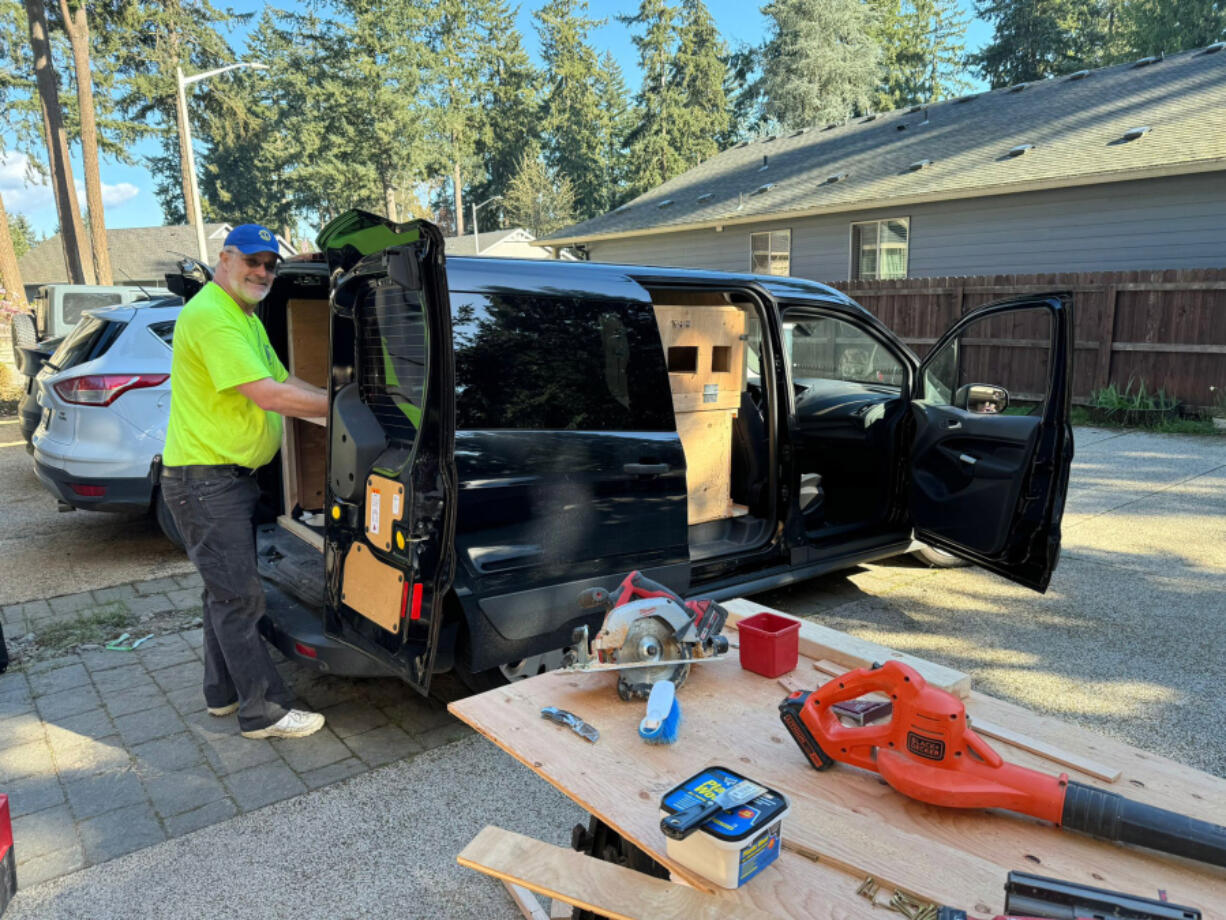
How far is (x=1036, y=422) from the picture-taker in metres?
3.71

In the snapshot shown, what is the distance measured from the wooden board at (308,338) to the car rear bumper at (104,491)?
1.97m

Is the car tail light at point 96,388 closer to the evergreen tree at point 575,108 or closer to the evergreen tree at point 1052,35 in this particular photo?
the evergreen tree at point 1052,35

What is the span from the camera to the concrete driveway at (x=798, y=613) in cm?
240

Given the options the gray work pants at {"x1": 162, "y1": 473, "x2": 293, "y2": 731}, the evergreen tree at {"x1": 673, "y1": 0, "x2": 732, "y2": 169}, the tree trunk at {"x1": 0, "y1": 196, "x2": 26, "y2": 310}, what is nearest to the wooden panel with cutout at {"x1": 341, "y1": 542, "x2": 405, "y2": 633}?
the gray work pants at {"x1": 162, "y1": 473, "x2": 293, "y2": 731}

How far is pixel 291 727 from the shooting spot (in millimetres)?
3242

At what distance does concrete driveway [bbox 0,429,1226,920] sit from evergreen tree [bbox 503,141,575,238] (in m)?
43.5

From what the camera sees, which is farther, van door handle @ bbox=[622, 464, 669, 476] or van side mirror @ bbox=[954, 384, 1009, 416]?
van side mirror @ bbox=[954, 384, 1009, 416]

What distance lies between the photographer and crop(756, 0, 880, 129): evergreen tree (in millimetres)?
35906

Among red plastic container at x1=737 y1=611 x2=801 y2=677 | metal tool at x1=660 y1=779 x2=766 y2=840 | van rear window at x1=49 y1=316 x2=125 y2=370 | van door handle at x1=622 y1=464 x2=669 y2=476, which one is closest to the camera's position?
metal tool at x1=660 y1=779 x2=766 y2=840

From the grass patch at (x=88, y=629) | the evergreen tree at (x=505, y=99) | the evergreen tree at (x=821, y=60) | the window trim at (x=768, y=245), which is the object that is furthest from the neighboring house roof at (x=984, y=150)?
the evergreen tree at (x=505, y=99)

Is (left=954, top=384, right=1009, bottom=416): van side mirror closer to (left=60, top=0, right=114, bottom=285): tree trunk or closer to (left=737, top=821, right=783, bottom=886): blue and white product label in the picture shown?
(left=737, top=821, right=783, bottom=886): blue and white product label

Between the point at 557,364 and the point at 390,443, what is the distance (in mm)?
711

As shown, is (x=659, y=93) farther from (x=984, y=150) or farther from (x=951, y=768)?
(x=951, y=768)

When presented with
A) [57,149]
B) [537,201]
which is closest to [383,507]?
[57,149]
